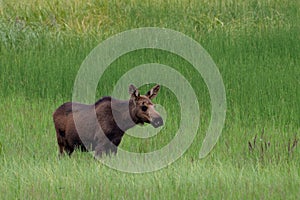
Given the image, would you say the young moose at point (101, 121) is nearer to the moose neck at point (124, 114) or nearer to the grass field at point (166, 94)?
the moose neck at point (124, 114)

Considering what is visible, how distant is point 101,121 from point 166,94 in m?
3.32

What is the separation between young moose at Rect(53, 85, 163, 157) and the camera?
604 cm

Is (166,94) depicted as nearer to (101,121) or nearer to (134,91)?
(101,121)

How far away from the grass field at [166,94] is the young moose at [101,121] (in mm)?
159

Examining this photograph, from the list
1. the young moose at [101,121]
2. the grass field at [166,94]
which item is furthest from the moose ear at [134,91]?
→ the grass field at [166,94]

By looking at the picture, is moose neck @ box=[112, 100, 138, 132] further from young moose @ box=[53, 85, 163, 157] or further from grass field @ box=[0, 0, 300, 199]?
grass field @ box=[0, 0, 300, 199]

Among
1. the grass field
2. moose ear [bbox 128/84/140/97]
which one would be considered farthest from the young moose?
the grass field

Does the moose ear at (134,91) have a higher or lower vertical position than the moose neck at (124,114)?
higher

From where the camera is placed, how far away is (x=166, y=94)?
9.55m

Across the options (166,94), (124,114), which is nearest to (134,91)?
(124,114)

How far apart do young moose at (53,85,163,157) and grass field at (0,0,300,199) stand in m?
0.16

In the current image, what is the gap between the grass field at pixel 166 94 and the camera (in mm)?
5633

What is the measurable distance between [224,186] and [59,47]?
19.1ft

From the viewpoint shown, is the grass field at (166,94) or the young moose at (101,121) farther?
the young moose at (101,121)
